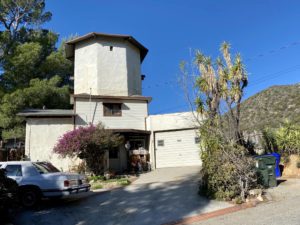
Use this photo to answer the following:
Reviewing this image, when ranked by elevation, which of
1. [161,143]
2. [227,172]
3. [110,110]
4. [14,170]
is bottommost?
[227,172]

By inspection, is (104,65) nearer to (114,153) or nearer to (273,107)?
(114,153)

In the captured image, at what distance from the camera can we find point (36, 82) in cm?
2598

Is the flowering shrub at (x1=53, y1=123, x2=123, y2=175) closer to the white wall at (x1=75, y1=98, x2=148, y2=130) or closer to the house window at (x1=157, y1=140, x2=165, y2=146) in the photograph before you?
the white wall at (x1=75, y1=98, x2=148, y2=130)

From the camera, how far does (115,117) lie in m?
21.0

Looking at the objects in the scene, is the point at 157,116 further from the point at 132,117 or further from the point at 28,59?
the point at 28,59

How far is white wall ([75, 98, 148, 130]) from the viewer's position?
20.2 m

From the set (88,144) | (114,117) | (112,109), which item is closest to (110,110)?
(112,109)

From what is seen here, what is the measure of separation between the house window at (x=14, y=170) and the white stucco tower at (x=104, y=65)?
1248cm

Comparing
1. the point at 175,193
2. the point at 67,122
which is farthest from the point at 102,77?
the point at 175,193

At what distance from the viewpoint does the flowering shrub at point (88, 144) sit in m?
15.5

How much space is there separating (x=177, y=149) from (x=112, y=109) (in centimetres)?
545

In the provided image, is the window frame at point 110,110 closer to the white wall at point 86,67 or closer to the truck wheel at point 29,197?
the white wall at point 86,67

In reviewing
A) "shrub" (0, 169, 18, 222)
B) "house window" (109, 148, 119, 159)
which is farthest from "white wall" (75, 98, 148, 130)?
"shrub" (0, 169, 18, 222)

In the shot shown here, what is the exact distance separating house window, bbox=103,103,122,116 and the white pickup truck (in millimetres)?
10553
